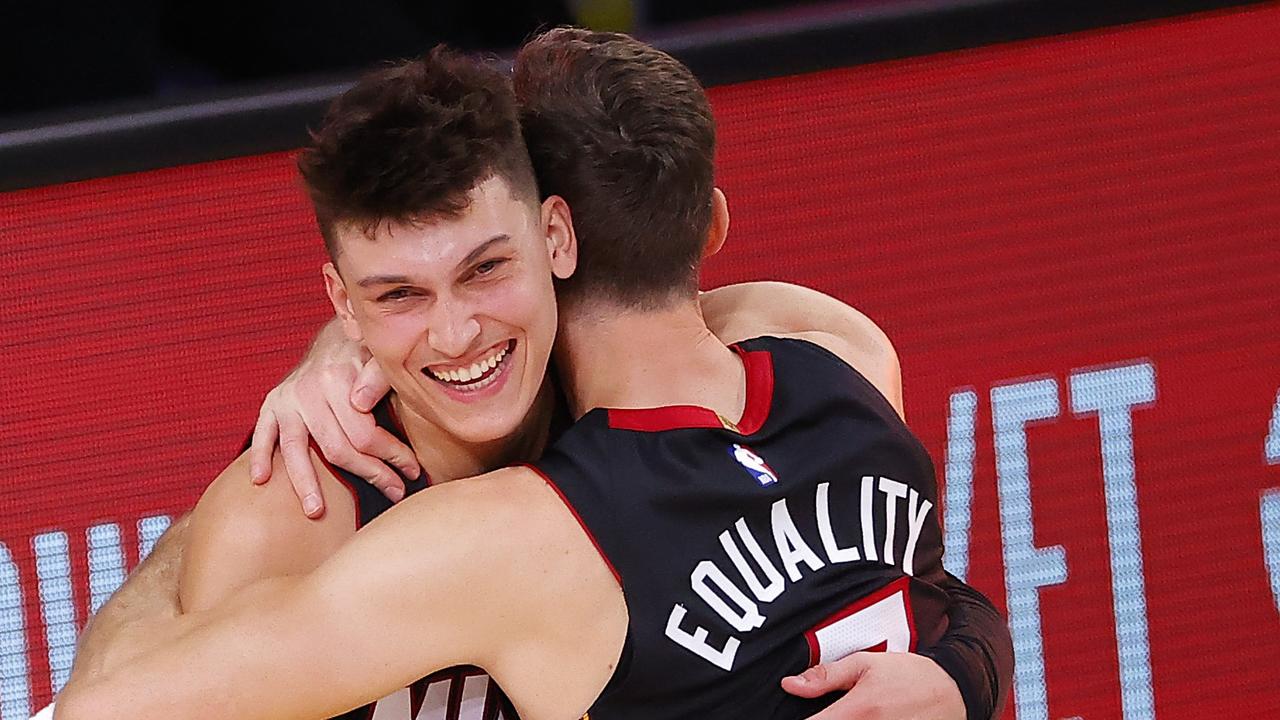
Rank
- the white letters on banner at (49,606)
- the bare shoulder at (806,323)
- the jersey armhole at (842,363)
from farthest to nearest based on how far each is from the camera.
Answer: the white letters on banner at (49,606)
the bare shoulder at (806,323)
the jersey armhole at (842,363)

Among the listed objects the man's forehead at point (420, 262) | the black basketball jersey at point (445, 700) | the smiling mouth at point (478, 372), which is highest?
the man's forehead at point (420, 262)

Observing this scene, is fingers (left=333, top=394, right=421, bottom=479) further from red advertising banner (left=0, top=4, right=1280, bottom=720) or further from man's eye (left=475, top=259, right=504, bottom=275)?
red advertising banner (left=0, top=4, right=1280, bottom=720)

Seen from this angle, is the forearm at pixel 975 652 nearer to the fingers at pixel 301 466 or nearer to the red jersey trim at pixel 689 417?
the red jersey trim at pixel 689 417

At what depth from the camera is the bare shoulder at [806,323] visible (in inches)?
79.7

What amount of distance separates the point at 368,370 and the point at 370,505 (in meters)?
0.15

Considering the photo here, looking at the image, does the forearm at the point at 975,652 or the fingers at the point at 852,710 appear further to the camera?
the forearm at the point at 975,652

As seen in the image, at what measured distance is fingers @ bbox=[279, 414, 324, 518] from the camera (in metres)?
1.74

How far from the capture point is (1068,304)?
7.79ft

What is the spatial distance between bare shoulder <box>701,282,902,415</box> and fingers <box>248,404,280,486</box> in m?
0.56

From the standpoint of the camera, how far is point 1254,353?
238cm

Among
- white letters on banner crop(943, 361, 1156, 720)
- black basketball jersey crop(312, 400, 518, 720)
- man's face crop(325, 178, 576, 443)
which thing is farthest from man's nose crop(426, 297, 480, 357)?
white letters on banner crop(943, 361, 1156, 720)

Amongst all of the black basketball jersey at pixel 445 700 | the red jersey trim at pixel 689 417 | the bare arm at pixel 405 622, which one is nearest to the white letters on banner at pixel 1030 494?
the red jersey trim at pixel 689 417

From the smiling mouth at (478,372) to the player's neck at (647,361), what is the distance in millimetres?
98

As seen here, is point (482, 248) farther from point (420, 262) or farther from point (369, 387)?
point (369, 387)
